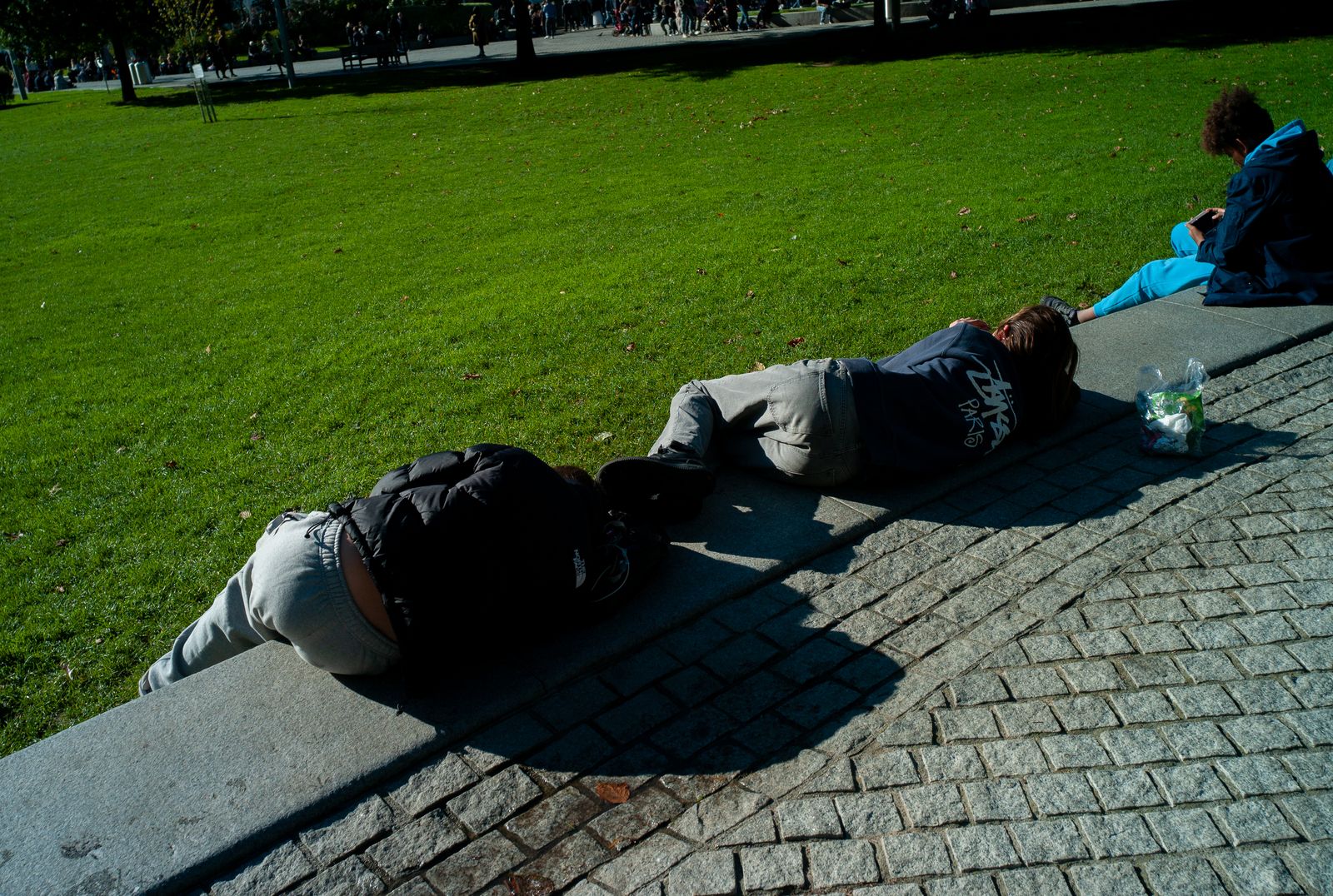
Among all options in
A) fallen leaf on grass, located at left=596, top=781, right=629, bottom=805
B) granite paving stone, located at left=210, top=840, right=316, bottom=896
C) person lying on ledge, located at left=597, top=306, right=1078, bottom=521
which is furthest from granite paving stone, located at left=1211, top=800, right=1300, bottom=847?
granite paving stone, located at left=210, top=840, right=316, bottom=896

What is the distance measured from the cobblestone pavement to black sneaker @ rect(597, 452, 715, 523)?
23.0 inches

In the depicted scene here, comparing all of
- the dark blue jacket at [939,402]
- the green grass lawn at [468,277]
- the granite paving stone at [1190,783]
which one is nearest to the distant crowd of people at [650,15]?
the green grass lawn at [468,277]

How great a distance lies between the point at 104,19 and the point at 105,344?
28743 millimetres

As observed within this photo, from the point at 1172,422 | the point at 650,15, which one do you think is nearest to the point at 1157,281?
the point at 1172,422

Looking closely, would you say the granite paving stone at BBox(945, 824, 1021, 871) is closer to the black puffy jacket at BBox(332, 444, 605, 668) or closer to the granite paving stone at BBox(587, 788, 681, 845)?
the granite paving stone at BBox(587, 788, 681, 845)

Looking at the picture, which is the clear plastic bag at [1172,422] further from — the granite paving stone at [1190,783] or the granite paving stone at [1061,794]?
the granite paving stone at [1061,794]

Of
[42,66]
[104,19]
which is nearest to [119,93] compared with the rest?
[104,19]

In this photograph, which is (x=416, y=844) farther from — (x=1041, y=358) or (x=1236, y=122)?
(x=1236, y=122)

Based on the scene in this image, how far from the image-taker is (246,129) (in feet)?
77.7

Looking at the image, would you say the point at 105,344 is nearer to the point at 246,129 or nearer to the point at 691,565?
the point at 691,565

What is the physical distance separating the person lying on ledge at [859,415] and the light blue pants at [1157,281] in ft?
8.69

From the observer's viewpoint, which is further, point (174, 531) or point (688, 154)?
point (688, 154)

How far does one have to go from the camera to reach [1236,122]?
24.1 ft

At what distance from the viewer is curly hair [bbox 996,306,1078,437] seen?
206 inches
